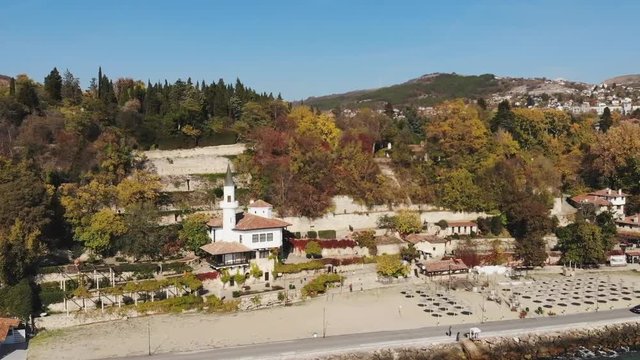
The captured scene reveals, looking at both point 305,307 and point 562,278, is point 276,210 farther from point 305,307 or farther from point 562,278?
point 562,278

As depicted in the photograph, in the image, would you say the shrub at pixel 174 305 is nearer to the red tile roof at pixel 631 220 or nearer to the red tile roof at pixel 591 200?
the red tile roof at pixel 591 200

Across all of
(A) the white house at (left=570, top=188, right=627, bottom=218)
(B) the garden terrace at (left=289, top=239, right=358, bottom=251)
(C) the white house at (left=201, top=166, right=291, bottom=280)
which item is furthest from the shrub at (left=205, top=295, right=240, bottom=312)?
(A) the white house at (left=570, top=188, right=627, bottom=218)

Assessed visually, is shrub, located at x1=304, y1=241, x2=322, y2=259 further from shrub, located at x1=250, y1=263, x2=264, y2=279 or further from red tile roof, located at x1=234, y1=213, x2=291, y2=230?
shrub, located at x1=250, y1=263, x2=264, y2=279

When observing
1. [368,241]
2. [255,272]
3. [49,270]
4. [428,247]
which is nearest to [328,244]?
[368,241]

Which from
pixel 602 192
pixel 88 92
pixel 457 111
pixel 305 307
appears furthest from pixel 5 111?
pixel 602 192

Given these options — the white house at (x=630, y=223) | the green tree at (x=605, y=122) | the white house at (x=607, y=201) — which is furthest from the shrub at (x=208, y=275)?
the green tree at (x=605, y=122)

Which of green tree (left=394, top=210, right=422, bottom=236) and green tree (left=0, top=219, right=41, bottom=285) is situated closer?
green tree (left=0, top=219, right=41, bottom=285)
